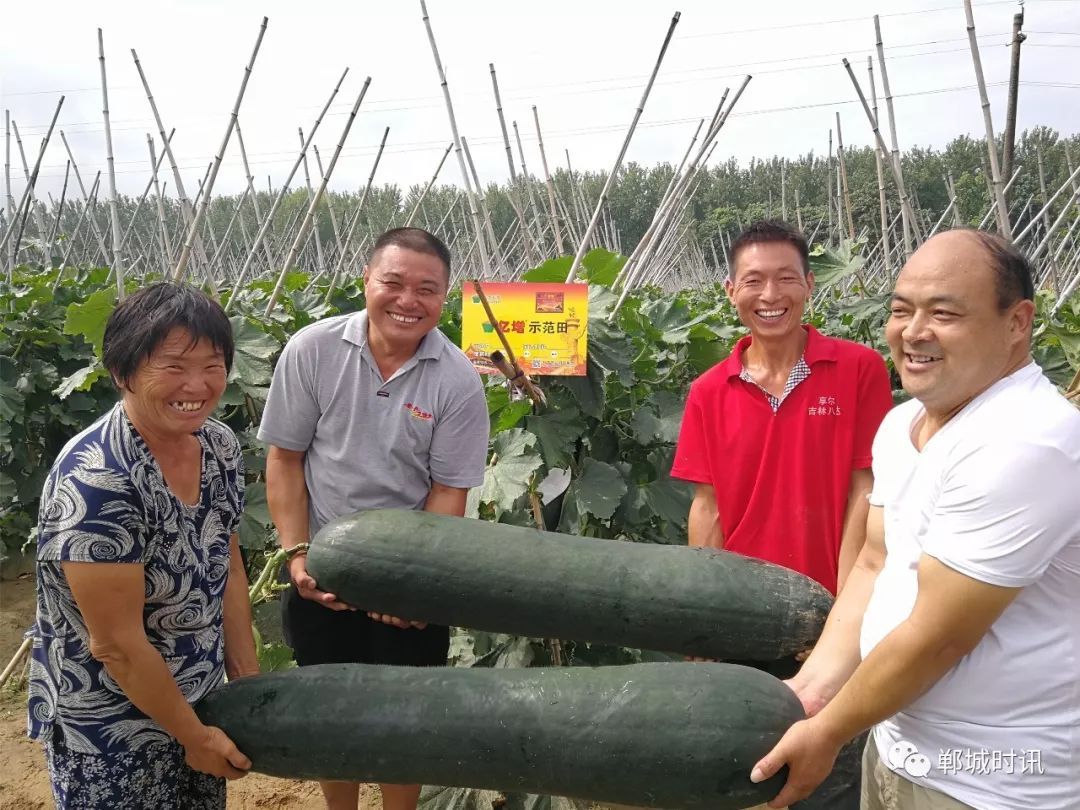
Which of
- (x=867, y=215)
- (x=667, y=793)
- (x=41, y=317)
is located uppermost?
(x=867, y=215)

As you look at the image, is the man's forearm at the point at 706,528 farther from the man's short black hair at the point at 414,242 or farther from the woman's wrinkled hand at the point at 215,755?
the woman's wrinkled hand at the point at 215,755

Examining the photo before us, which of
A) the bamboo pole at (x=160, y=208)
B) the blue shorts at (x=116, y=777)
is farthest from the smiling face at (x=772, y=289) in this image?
the bamboo pole at (x=160, y=208)

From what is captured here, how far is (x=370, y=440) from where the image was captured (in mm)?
2537

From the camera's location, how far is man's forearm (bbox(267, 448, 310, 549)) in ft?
8.61

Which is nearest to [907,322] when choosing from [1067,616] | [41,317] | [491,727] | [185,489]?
[1067,616]

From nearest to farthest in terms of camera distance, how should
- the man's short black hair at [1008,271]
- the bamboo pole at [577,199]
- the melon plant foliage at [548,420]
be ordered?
1. the man's short black hair at [1008,271]
2. the melon plant foliage at [548,420]
3. the bamboo pole at [577,199]

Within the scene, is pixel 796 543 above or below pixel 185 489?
below

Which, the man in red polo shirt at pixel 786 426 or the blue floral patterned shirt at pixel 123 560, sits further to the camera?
the man in red polo shirt at pixel 786 426

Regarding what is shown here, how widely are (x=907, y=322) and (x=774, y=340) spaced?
978mm

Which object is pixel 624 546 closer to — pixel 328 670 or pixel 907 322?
pixel 328 670

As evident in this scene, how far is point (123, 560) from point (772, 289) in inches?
74.4

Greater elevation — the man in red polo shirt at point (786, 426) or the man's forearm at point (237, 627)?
the man in red polo shirt at point (786, 426)

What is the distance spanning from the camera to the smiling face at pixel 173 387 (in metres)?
1.72

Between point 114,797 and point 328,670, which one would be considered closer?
point 114,797
